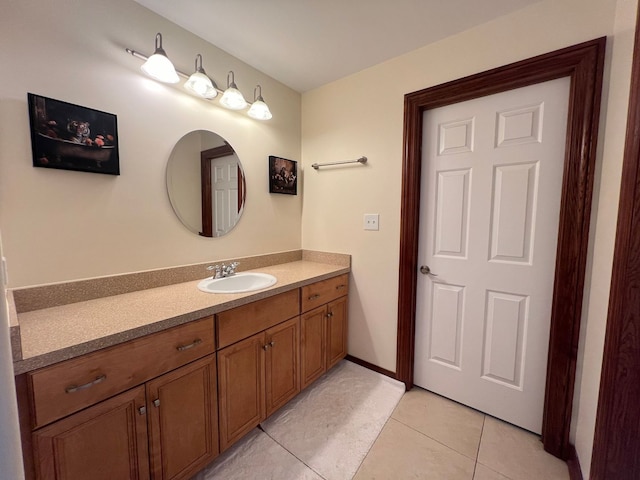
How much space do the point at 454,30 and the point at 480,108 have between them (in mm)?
468

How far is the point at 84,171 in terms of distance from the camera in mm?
1209

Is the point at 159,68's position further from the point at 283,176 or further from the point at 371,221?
the point at 371,221

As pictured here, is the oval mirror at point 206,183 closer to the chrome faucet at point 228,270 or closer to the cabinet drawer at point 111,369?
the chrome faucet at point 228,270

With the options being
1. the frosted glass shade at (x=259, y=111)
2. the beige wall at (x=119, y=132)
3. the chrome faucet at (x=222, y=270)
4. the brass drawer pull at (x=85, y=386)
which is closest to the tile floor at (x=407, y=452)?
the brass drawer pull at (x=85, y=386)

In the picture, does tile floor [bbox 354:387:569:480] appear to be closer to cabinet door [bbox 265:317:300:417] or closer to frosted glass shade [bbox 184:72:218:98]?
cabinet door [bbox 265:317:300:417]

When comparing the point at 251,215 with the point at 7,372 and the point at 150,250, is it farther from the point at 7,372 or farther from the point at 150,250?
the point at 7,372

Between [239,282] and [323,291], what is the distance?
0.57 meters

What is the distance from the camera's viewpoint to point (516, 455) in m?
1.37

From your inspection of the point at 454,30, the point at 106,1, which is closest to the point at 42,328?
the point at 106,1

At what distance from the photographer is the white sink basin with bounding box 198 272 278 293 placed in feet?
5.15

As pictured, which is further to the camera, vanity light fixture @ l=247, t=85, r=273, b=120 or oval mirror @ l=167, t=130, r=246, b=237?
vanity light fixture @ l=247, t=85, r=273, b=120

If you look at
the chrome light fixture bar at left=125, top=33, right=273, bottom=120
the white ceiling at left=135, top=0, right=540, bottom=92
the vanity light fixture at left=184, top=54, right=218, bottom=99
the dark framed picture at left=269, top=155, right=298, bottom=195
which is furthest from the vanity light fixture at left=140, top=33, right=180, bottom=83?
the dark framed picture at left=269, top=155, right=298, bottom=195

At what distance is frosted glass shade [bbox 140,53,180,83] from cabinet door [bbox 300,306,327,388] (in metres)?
1.53

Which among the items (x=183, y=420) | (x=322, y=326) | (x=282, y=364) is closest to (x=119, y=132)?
(x=183, y=420)
